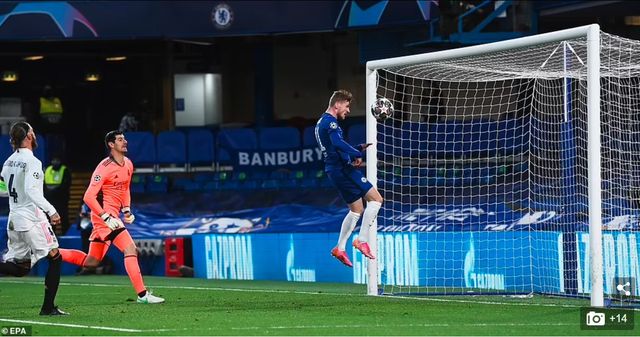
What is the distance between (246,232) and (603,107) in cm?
646

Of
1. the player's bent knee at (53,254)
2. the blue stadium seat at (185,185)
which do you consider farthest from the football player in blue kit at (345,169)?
the blue stadium seat at (185,185)

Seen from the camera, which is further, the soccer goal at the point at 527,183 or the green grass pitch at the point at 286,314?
the soccer goal at the point at 527,183

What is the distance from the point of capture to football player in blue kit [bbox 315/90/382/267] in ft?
49.8

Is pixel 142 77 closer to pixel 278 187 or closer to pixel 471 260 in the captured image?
pixel 278 187

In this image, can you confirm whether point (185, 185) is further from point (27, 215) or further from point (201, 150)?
point (27, 215)

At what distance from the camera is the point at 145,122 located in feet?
114

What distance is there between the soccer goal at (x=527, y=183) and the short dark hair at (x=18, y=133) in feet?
15.0

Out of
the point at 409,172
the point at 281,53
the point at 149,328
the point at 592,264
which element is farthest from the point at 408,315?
the point at 281,53

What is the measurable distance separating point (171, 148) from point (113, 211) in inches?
552

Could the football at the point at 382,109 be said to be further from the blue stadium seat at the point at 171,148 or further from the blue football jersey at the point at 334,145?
the blue stadium seat at the point at 171,148

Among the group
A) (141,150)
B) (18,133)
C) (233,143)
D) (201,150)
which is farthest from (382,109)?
(141,150)

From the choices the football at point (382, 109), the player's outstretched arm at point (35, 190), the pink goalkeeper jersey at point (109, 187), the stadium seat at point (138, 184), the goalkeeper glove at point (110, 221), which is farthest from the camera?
the stadium seat at point (138, 184)

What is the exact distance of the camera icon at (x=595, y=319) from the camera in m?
12.0

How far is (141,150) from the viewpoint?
28.8 meters
